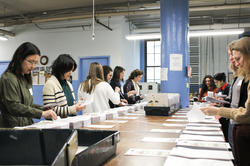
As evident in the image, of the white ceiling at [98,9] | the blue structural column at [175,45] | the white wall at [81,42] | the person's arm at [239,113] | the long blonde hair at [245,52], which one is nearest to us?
the person's arm at [239,113]

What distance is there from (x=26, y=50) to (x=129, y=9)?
5.22m

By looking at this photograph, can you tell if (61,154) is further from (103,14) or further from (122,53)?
(122,53)

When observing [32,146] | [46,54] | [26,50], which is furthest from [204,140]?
[46,54]

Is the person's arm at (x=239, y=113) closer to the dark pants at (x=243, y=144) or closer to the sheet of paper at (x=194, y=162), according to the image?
the dark pants at (x=243, y=144)

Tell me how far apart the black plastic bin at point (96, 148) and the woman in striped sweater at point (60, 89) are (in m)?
1.14

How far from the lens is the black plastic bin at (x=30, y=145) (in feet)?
3.52

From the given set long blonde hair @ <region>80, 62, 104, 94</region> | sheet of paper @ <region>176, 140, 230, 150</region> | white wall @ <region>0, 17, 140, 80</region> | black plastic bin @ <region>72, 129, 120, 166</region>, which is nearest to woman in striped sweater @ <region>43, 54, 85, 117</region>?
long blonde hair @ <region>80, 62, 104, 94</region>

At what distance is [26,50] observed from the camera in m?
1.96

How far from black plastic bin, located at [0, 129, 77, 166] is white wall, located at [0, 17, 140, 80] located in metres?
6.32

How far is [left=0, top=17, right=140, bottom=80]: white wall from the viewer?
24.4 ft

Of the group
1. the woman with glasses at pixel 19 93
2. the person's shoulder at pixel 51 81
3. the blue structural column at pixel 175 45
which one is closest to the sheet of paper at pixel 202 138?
the woman with glasses at pixel 19 93

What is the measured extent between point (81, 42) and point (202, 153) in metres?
6.99

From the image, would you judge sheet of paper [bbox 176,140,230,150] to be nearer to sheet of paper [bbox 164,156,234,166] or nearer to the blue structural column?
sheet of paper [bbox 164,156,234,166]

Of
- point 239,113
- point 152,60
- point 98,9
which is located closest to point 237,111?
point 239,113
